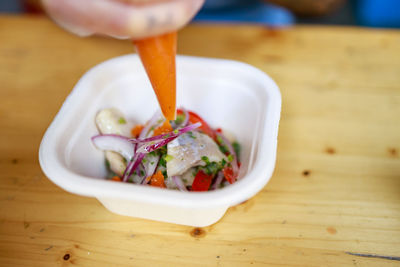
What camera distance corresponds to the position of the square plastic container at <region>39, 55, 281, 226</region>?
721 millimetres

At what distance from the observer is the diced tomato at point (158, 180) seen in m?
0.88

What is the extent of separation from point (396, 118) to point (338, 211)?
0.45 metres

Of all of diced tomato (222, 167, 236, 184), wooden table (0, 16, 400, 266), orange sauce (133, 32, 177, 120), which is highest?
orange sauce (133, 32, 177, 120)

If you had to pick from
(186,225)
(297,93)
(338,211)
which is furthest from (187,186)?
(297,93)

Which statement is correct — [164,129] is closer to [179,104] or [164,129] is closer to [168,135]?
[168,135]

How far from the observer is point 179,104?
112 cm

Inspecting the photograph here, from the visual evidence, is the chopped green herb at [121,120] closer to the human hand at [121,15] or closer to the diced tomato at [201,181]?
the diced tomato at [201,181]

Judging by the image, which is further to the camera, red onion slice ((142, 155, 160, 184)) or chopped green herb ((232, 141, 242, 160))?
chopped green herb ((232, 141, 242, 160))

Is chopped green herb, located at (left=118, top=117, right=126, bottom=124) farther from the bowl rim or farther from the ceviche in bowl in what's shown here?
the bowl rim

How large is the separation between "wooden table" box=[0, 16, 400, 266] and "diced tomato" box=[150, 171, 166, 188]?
0.36ft

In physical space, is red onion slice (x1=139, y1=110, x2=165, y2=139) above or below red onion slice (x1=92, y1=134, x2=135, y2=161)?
above

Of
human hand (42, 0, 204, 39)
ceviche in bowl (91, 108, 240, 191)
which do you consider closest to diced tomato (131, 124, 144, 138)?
ceviche in bowl (91, 108, 240, 191)

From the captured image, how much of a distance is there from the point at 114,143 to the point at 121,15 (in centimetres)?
49

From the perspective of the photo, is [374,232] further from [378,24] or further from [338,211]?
[378,24]
